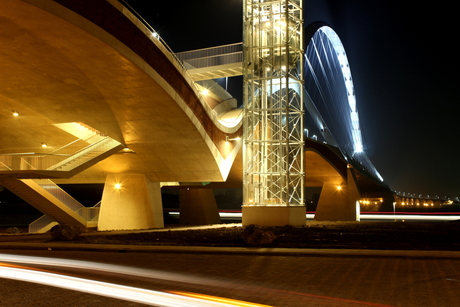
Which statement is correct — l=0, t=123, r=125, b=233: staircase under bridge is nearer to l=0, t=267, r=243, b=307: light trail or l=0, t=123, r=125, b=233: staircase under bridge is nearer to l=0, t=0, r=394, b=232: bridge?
l=0, t=0, r=394, b=232: bridge

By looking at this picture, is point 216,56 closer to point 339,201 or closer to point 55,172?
point 55,172

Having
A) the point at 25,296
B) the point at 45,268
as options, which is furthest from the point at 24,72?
the point at 25,296

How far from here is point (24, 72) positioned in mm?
20969

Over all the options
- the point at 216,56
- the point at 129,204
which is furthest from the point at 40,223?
the point at 216,56

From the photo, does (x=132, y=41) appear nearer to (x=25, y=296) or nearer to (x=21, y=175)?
(x=21, y=175)

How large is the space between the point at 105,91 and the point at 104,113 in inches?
109

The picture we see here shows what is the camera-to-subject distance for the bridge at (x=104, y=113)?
58.9 feet

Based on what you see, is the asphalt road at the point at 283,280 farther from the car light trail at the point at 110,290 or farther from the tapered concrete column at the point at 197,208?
the tapered concrete column at the point at 197,208

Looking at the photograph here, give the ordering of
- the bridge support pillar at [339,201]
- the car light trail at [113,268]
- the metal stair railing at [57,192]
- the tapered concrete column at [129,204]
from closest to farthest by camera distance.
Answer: the car light trail at [113,268]
the metal stair railing at [57,192]
the tapered concrete column at [129,204]
the bridge support pillar at [339,201]

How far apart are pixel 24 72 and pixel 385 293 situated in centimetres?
1839

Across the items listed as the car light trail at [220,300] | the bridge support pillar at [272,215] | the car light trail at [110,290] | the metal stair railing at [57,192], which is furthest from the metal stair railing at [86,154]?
the car light trail at [220,300]

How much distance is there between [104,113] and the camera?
83.5 ft

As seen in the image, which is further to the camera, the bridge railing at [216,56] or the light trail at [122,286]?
the bridge railing at [216,56]

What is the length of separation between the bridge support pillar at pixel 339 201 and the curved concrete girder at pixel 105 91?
21572 mm
